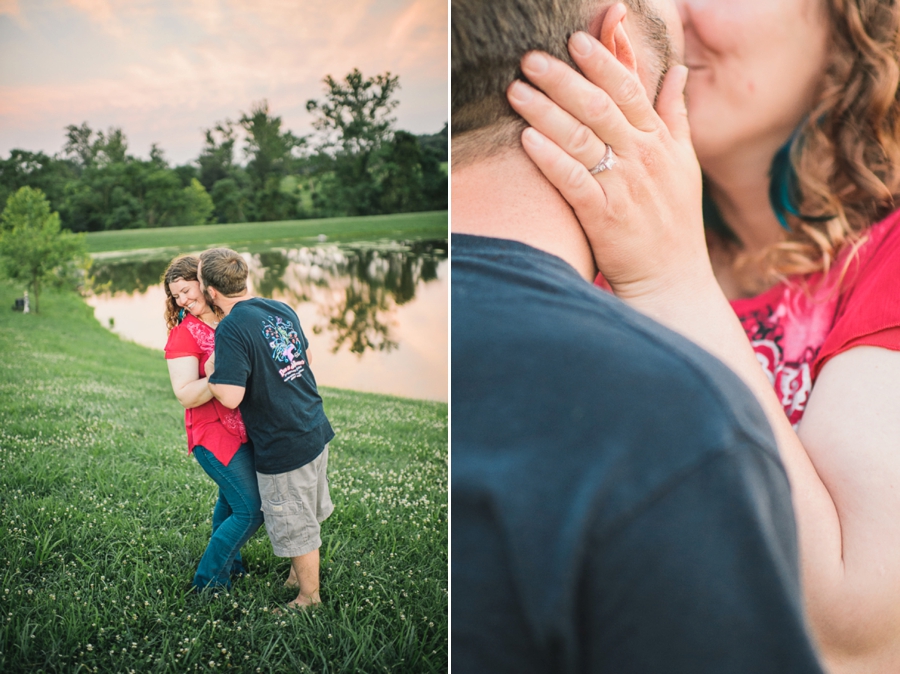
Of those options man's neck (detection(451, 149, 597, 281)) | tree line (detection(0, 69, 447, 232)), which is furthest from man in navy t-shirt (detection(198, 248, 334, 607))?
man's neck (detection(451, 149, 597, 281))

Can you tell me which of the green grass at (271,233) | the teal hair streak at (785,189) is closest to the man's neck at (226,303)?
the green grass at (271,233)

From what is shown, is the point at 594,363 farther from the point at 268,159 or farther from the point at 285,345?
the point at 268,159

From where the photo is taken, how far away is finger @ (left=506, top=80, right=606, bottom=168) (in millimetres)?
1311

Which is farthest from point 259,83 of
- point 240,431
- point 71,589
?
point 71,589

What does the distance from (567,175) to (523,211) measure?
122mm

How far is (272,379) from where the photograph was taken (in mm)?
1748

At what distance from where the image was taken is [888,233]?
1.55 metres

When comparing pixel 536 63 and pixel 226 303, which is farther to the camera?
pixel 226 303

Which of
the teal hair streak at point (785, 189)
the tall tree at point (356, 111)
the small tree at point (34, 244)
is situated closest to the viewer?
the teal hair streak at point (785, 189)

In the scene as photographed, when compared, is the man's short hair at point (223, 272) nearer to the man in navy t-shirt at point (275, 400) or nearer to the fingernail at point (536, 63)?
the man in navy t-shirt at point (275, 400)

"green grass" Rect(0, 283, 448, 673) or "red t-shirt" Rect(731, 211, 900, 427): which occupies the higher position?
"red t-shirt" Rect(731, 211, 900, 427)

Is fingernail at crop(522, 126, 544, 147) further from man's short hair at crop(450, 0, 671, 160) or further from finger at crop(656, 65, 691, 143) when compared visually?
finger at crop(656, 65, 691, 143)

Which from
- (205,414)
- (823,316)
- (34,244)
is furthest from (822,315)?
(34,244)

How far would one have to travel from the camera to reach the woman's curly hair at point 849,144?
4.95 feet
